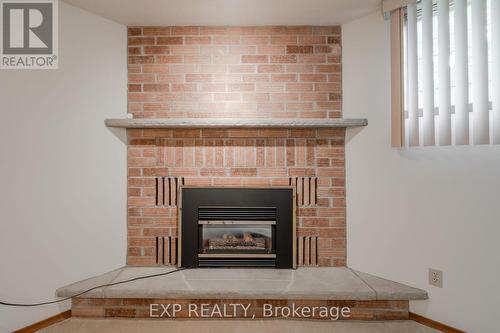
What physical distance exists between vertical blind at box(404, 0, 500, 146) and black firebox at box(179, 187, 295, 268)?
106 centimetres

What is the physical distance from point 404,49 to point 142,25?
6.47 feet

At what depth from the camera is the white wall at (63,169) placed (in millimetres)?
1803

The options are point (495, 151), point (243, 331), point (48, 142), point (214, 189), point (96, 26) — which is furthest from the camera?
point (214, 189)

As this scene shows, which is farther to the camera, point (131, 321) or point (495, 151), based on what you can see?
point (131, 321)

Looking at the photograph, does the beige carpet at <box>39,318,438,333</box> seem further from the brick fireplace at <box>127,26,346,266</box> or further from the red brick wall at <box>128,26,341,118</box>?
the red brick wall at <box>128,26,341,118</box>

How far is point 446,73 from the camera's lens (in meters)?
1.82

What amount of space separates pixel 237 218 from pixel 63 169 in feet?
4.21

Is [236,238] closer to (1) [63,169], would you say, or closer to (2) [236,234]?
(2) [236,234]

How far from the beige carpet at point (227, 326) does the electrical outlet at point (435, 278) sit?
0.90 feet

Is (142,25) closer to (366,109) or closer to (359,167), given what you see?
(366,109)

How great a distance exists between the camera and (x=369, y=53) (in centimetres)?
225

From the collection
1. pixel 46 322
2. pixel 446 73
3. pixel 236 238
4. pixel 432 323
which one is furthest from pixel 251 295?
pixel 446 73

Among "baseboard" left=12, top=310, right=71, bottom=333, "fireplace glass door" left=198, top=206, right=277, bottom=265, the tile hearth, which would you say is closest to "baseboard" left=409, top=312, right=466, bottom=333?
the tile hearth

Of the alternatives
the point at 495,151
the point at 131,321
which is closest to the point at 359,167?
the point at 495,151
